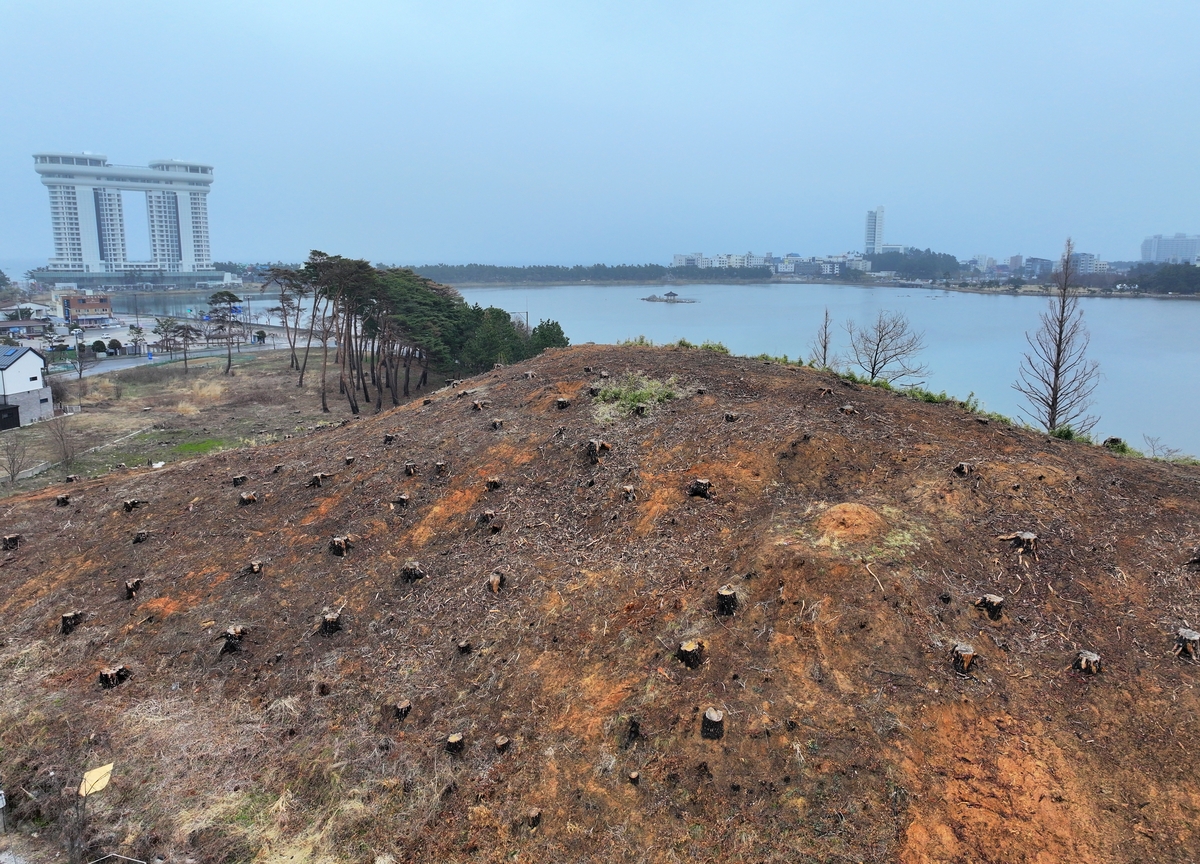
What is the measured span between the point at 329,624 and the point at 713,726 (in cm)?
412

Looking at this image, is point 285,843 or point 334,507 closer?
point 285,843

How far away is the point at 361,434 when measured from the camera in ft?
39.8

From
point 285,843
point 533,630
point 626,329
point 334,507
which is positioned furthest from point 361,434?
point 626,329

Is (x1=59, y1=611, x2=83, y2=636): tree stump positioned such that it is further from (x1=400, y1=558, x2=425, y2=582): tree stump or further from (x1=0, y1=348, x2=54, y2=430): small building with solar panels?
(x1=0, y1=348, x2=54, y2=430): small building with solar panels

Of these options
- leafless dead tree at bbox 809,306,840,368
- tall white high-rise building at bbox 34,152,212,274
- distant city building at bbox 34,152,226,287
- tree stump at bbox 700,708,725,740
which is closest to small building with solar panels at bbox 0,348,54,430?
leafless dead tree at bbox 809,306,840,368

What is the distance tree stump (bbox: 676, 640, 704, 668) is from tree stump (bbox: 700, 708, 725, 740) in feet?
1.98

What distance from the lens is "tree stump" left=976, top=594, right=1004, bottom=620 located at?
5.73 metres

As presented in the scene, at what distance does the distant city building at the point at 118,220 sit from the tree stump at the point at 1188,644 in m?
171

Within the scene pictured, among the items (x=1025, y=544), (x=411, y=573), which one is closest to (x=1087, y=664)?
(x=1025, y=544)

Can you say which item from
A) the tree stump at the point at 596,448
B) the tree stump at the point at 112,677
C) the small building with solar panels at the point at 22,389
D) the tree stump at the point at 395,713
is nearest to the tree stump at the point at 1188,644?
the tree stump at the point at 596,448

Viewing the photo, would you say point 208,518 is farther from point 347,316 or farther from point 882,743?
point 347,316

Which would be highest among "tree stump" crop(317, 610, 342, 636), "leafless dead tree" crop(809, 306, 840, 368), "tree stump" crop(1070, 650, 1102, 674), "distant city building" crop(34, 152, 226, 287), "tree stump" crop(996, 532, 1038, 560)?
"distant city building" crop(34, 152, 226, 287)

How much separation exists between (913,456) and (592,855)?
19.5ft

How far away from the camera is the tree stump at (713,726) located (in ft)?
16.3
